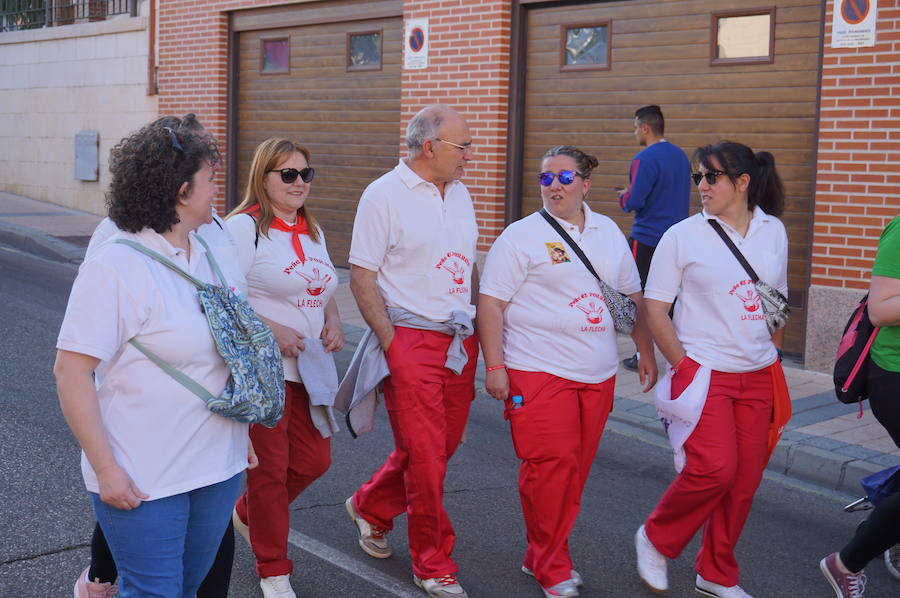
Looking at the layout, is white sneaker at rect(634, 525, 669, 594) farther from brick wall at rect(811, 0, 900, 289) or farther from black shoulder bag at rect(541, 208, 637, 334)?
brick wall at rect(811, 0, 900, 289)

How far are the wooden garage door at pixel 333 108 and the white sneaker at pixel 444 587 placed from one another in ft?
30.4

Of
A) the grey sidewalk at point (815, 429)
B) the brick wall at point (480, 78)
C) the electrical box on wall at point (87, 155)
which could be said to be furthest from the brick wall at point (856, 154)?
the electrical box on wall at point (87, 155)

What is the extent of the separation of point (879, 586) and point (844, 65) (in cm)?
505

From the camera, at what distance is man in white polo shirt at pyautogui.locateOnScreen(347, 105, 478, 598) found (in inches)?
177

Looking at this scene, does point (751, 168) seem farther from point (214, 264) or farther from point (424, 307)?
point (214, 264)

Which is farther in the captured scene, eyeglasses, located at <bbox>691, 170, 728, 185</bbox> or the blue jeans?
eyeglasses, located at <bbox>691, 170, 728, 185</bbox>

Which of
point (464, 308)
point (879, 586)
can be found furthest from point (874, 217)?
point (464, 308)

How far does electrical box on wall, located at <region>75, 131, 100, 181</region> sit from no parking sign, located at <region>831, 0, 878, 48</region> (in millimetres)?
12580

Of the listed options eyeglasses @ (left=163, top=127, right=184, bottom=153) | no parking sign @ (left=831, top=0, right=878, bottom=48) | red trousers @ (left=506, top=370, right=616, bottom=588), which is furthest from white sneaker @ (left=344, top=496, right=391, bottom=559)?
no parking sign @ (left=831, top=0, right=878, bottom=48)

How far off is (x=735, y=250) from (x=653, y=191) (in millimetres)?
4365

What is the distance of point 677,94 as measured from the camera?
10.3 m

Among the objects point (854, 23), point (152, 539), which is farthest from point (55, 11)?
point (152, 539)

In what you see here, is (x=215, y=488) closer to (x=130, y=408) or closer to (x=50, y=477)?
(x=130, y=408)

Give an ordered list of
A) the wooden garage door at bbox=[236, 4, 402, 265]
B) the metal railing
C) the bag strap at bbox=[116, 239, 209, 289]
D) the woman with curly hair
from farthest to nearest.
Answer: the metal railing < the wooden garage door at bbox=[236, 4, 402, 265] < the bag strap at bbox=[116, 239, 209, 289] < the woman with curly hair
